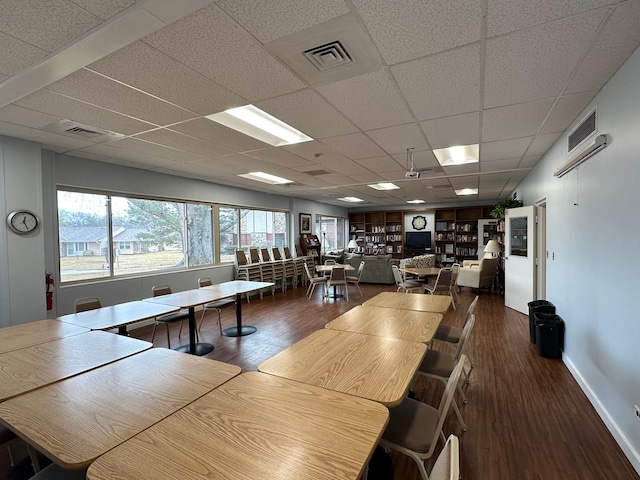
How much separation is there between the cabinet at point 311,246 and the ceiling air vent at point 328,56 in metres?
7.34

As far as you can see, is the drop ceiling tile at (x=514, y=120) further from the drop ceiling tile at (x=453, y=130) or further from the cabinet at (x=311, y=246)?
the cabinet at (x=311, y=246)

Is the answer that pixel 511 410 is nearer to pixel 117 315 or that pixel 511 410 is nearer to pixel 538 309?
pixel 538 309

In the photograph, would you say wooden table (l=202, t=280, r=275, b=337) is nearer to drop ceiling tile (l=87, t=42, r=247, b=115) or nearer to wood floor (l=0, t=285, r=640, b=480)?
wood floor (l=0, t=285, r=640, b=480)

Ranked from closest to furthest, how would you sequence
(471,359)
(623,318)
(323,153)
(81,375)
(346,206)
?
(81,375), (623,318), (471,359), (323,153), (346,206)

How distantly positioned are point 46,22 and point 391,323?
9.26 ft

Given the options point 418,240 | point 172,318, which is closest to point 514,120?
point 172,318

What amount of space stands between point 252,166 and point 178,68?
2.78 metres

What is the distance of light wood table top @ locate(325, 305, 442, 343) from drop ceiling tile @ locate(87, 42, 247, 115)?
2005 millimetres

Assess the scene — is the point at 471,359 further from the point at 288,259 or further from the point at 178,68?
the point at 288,259

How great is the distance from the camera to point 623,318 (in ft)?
6.61

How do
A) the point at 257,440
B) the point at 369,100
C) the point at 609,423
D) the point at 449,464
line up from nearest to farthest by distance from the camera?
the point at 449,464
the point at 257,440
the point at 609,423
the point at 369,100

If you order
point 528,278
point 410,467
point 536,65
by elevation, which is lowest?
point 410,467

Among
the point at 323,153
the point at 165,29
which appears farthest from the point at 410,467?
the point at 323,153

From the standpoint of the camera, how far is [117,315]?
2836 millimetres
